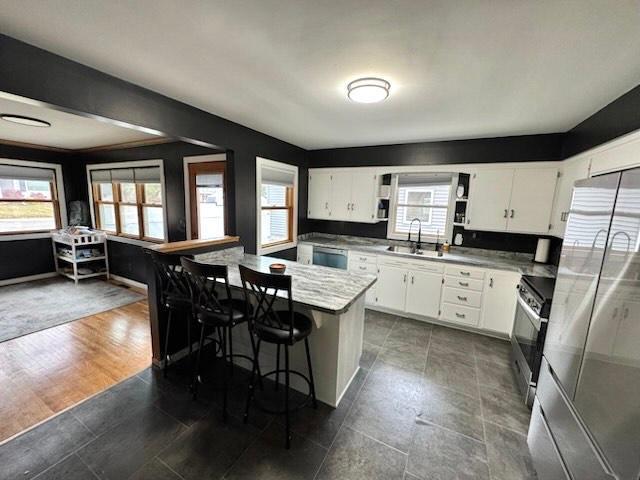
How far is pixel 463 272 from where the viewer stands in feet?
10.8

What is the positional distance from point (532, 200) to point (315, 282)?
2.95 metres

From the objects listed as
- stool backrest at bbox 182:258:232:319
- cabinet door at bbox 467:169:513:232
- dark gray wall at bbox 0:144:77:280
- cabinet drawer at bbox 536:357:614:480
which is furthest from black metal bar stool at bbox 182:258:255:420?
dark gray wall at bbox 0:144:77:280

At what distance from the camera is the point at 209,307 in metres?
1.93

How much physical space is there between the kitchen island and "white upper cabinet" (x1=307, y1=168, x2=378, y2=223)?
6.48 feet

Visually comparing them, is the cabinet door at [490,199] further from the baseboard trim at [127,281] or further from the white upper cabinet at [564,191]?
the baseboard trim at [127,281]

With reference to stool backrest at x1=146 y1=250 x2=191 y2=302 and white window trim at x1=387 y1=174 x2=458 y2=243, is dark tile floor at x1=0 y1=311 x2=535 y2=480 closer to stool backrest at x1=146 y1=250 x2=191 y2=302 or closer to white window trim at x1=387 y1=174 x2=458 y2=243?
stool backrest at x1=146 y1=250 x2=191 y2=302

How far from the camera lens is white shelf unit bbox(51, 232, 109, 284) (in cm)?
473

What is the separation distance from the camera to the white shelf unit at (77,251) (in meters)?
4.73

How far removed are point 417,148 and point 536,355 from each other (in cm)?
287

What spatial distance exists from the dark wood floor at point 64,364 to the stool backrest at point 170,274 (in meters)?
0.94

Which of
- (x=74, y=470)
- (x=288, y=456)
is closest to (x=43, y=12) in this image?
(x=74, y=470)

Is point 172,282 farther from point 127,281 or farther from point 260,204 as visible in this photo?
point 127,281

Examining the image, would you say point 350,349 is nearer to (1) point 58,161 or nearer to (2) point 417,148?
(2) point 417,148

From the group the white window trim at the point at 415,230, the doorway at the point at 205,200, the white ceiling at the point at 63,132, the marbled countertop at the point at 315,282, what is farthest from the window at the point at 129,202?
the white window trim at the point at 415,230
